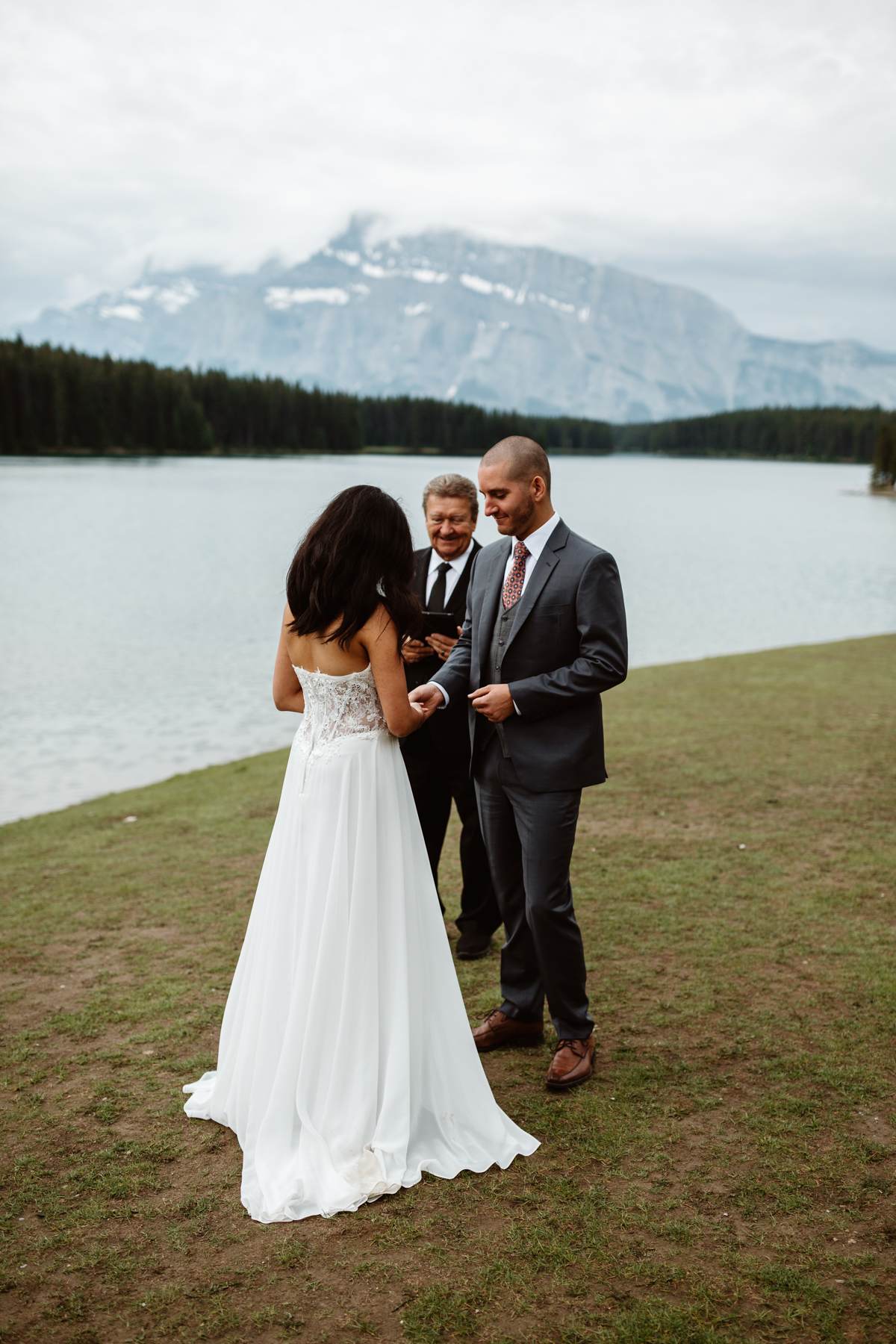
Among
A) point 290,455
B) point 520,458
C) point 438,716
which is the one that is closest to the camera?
point 520,458

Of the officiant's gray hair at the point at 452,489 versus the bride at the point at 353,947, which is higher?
the officiant's gray hair at the point at 452,489

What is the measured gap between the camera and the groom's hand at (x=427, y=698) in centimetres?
479

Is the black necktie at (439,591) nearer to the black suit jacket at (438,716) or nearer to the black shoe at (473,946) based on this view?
the black suit jacket at (438,716)

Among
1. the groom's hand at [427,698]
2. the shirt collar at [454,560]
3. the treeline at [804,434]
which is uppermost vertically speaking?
the treeline at [804,434]

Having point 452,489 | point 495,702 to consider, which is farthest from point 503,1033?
point 452,489

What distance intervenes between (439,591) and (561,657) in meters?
1.70

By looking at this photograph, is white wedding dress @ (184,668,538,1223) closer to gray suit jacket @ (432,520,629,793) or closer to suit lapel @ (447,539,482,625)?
gray suit jacket @ (432,520,629,793)

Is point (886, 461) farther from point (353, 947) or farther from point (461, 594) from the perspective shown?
point (353, 947)

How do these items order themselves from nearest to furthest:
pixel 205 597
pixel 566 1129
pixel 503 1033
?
pixel 566 1129, pixel 503 1033, pixel 205 597

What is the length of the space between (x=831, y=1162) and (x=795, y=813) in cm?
521

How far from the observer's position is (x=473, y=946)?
21.7 ft

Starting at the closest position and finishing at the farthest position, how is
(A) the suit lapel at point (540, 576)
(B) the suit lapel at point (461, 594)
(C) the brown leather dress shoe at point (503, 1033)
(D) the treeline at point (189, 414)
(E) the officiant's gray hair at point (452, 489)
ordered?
(A) the suit lapel at point (540, 576)
(C) the brown leather dress shoe at point (503, 1033)
(E) the officiant's gray hair at point (452, 489)
(B) the suit lapel at point (461, 594)
(D) the treeline at point (189, 414)

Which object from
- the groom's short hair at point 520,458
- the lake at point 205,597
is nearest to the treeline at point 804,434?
the lake at point 205,597

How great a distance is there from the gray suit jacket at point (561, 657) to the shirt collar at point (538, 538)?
0.03 meters
